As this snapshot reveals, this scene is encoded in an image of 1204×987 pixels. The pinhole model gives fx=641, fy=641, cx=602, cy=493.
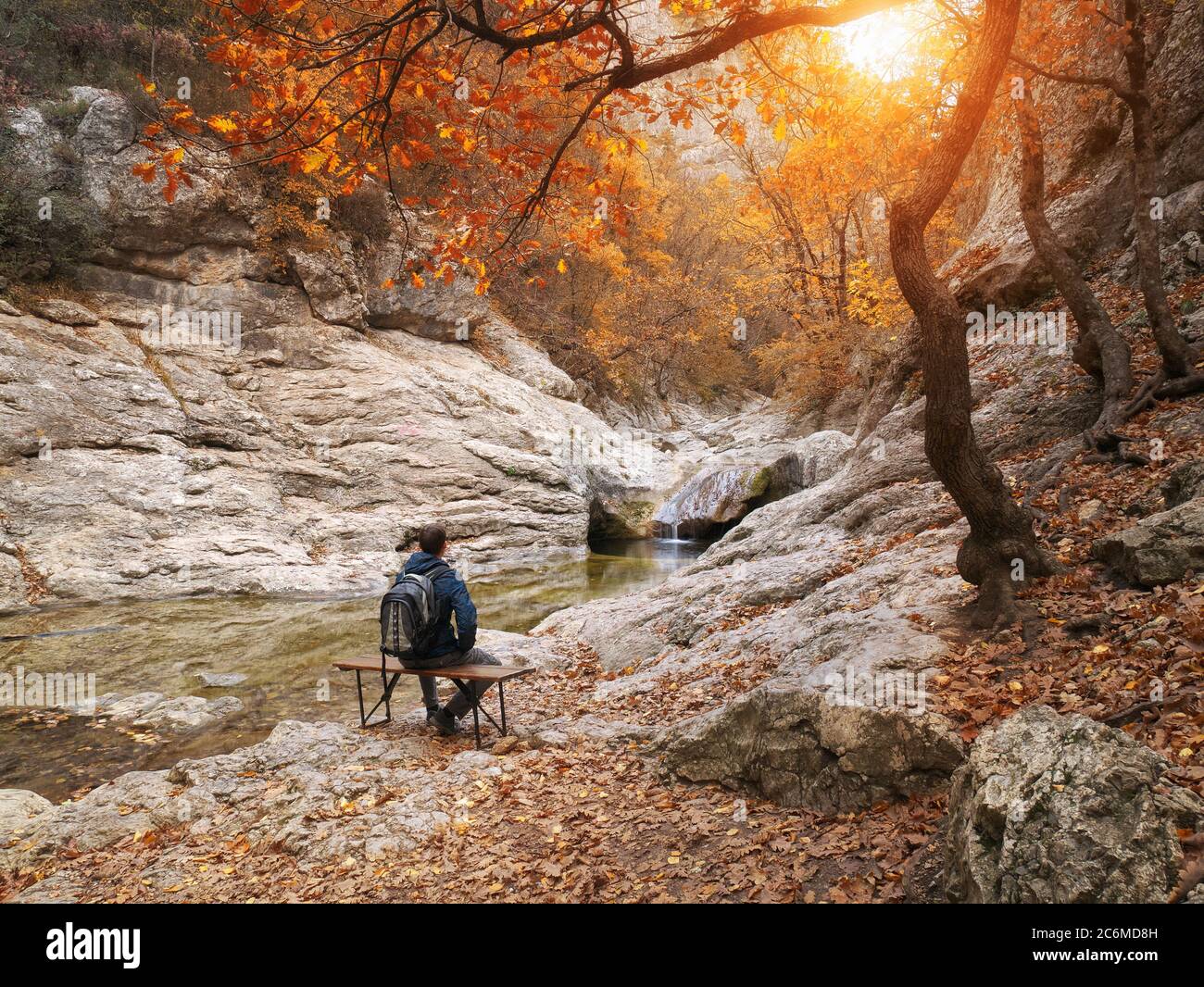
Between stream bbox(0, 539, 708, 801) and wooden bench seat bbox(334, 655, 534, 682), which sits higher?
wooden bench seat bbox(334, 655, 534, 682)

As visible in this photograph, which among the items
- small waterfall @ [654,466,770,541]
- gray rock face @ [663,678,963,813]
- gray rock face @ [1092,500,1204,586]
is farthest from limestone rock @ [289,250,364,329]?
gray rock face @ [1092,500,1204,586]

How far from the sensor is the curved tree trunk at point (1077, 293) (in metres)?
7.31

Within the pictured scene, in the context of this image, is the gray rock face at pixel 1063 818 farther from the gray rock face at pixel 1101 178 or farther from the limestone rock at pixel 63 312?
the limestone rock at pixel 63 312

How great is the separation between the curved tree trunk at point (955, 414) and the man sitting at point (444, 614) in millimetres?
4508

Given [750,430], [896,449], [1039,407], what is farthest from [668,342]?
[1039,407]

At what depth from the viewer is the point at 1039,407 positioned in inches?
348

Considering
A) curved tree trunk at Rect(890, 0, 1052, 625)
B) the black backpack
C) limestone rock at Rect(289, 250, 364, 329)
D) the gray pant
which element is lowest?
the gray pant

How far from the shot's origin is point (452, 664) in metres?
6.63

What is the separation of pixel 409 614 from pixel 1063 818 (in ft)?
16.8

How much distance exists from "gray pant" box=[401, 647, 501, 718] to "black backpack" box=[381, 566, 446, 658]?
0.23 metres
